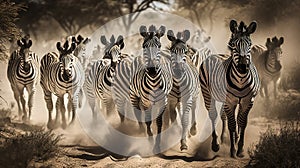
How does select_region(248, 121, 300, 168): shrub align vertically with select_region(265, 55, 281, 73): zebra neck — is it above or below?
below

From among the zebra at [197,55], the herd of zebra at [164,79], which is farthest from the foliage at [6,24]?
the zebra at [197,55]

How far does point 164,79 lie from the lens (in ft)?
24.8

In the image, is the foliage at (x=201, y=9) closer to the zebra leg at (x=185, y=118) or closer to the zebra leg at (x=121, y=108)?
the zebra leg at (x=121, y=108)

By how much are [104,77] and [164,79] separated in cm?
239

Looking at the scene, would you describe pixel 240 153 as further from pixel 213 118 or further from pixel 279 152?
pixel 279 152

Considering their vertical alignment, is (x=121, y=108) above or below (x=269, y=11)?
below

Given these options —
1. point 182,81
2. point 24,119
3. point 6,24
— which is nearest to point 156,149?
point 182,81

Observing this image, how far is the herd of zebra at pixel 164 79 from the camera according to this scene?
22.8 ft

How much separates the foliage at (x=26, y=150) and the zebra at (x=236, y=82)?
112 inches

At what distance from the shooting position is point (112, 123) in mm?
9656

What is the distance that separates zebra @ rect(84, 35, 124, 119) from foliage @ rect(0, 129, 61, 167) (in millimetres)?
2356

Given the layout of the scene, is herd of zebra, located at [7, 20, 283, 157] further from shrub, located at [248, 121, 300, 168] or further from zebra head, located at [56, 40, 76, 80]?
shrub, located at [248, 121, 300, 168]

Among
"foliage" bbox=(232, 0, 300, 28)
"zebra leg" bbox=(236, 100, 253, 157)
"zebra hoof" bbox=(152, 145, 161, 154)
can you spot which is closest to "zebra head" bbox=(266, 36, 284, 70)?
"zebra leg" bbox=(236, 100, 253, 157)

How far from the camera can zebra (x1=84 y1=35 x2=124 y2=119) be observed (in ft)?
30.0
